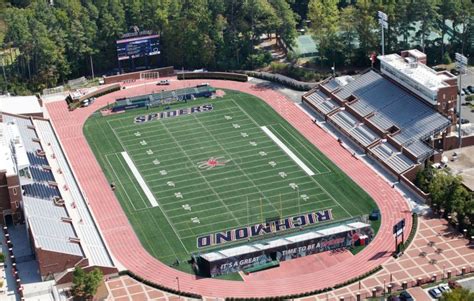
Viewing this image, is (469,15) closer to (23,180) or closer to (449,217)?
(449,217)

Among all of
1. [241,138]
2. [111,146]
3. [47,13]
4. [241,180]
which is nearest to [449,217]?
[241,180]

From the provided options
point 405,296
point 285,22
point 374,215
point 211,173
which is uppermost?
point 285,22

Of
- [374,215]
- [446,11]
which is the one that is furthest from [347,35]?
[374,215]

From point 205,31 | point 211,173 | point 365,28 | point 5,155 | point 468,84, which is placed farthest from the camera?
point 205,31

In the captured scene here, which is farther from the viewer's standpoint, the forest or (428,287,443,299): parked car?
the forest

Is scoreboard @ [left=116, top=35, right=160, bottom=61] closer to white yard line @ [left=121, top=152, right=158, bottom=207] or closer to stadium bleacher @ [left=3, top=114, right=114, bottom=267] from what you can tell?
white yard line @ [left=121, top=152, right=158, bottom=207]

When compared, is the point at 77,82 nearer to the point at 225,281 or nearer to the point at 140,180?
the point at 140,180

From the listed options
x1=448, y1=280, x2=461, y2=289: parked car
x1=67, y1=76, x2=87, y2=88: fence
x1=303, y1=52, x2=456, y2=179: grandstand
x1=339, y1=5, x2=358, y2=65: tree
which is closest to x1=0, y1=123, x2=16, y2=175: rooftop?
x1=67, y1=76, x2=87, y2=88: fence
